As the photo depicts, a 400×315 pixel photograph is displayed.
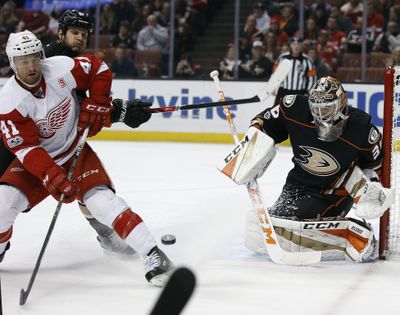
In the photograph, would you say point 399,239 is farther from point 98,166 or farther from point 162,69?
point 162,69

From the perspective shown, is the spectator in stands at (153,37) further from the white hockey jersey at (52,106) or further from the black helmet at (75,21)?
the white hockey jersey at (52,106)

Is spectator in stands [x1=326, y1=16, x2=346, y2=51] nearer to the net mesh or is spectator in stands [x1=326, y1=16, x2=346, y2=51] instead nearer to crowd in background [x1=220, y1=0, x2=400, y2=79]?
crowd in background [x1=220, y1=0, x2=400, y2=79]

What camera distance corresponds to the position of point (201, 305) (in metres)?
2.72

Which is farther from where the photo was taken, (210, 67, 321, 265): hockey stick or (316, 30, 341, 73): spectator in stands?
(316, 30, 341, 73): spectator in stands

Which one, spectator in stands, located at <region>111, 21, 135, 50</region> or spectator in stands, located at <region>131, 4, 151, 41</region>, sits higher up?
spectator in stands, located at <region>131, 4, 151, 41</region>

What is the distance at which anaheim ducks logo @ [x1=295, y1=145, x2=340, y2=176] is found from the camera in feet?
10.9

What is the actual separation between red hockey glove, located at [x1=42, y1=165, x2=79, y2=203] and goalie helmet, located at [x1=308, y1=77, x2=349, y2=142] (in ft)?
3.28

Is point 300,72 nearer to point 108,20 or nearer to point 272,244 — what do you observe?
point 108,20

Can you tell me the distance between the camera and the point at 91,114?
3080 mm

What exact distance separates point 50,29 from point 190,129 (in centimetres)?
226

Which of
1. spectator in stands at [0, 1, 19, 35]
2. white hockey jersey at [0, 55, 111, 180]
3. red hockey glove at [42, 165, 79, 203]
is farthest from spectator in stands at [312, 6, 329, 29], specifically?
red hockey glove at [42, 165, 79, 203]

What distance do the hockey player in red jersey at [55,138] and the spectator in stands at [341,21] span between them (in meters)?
5.43

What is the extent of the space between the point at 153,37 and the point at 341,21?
6.48 feet

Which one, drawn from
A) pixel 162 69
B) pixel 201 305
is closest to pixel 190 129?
pixel 162 69
